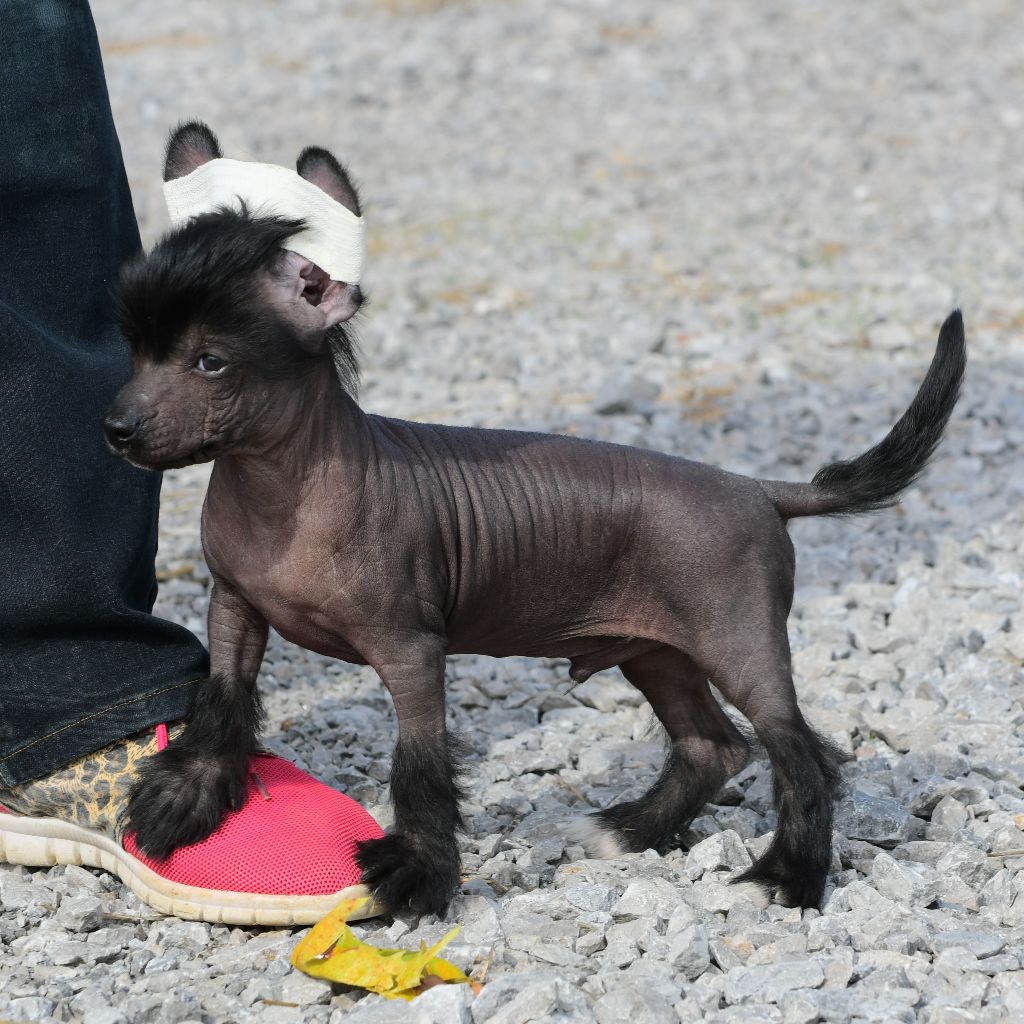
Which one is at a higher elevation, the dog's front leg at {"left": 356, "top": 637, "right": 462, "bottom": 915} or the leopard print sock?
the dog's front leg at {"left": 356, "top": 637, "right": 462, "bottom": 915}

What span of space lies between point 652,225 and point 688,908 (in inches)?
286

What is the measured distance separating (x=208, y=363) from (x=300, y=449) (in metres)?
0.25

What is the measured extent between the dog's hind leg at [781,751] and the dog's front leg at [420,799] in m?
0.60

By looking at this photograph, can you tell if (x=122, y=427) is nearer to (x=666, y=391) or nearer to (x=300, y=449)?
(x=300, y=449)

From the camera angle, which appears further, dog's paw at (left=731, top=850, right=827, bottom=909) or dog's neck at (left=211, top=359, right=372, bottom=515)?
dog's paw at (left=731, top=850, right=827, bottom=909)

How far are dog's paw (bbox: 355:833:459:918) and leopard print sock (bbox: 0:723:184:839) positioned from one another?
598 mm

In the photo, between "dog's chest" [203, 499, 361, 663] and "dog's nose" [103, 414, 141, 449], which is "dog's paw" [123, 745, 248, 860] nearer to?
"dog's chest" [203, 499, 361, 663]

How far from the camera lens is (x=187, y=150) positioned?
9.50ft

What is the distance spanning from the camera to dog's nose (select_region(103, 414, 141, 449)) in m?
2.65

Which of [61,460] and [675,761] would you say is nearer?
[61,460]

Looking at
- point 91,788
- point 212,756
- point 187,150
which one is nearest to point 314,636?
point 212,756

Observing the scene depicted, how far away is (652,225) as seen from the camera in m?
9.63

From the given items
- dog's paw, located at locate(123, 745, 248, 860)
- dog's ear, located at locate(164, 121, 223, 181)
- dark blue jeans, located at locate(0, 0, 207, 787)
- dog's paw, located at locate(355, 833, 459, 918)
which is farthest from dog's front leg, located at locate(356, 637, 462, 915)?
dog's ear, located at locate(164, 121, 223, 181)

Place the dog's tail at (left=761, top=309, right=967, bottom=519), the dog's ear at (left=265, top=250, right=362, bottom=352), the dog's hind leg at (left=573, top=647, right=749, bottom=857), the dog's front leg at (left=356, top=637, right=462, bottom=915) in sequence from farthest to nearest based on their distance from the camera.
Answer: the dog's hind leg at (left=573, top=647, right=749, bottom=857) < the dog's tail at (left=761, top=309, right=967, bottom=519) < the dog's front leg at (left=356, top=637, right=462, bottom=915) < the dog's ear at (left=265, top=250, right=362, bottom=352)
